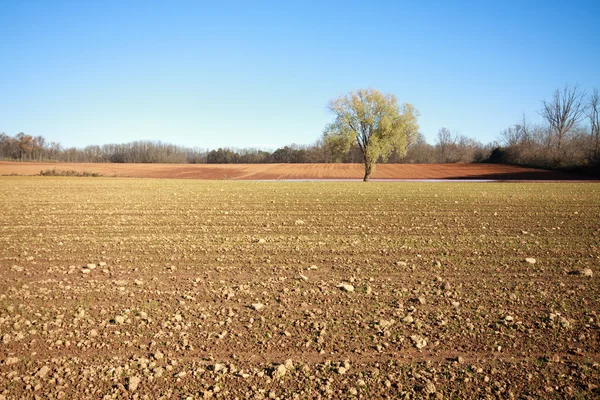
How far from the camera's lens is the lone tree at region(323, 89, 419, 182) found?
49688 millimetres

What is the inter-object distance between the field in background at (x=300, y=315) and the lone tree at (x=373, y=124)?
3870 cm

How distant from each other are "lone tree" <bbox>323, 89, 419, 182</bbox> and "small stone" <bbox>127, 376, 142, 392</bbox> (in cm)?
4673

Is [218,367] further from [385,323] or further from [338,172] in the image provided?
[338,172]

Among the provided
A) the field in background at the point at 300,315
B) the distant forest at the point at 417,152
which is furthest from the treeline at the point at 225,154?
the field in background at the point at 300,315

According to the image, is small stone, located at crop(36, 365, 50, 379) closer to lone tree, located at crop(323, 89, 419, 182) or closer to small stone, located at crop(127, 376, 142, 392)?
small stone, located at crop(127, 376, 142, 392)

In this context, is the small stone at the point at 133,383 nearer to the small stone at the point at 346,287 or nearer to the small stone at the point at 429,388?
the small stone at the point at 429,388

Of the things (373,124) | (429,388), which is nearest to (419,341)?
(429,388)

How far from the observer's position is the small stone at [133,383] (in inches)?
152

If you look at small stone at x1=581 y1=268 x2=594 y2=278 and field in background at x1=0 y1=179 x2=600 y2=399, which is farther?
small stone at x1=581 y1=268 x2=594 y2=278

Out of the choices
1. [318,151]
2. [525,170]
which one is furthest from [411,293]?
[318,151]

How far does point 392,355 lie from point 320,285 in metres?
2.56

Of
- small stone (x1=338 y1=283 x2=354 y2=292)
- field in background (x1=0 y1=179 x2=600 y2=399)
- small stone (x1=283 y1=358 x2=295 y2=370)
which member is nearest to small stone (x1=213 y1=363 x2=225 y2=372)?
field in background (x1=0 y1=179 x2=600 y2=399)

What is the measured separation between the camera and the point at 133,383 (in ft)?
12.8

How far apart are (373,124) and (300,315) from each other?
154 feet
